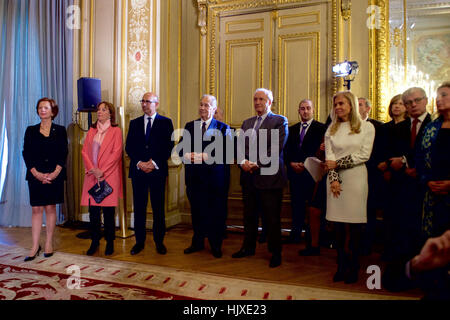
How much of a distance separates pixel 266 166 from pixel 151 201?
1.17 metres

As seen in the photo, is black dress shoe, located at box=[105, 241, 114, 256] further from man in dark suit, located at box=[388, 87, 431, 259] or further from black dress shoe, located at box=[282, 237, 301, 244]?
man in dark suit, located at box=[388, 87, 431, 259]

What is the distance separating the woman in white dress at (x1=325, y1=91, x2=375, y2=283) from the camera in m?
2.33

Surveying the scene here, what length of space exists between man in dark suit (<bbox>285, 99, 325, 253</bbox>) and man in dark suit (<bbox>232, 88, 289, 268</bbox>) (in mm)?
580

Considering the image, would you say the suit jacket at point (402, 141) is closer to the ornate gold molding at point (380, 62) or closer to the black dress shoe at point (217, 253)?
the ornate gold molding at point (380, 62)

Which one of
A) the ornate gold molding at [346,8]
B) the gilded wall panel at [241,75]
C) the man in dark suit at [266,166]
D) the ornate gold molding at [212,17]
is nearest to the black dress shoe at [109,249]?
the man in dark suit at [266,166]

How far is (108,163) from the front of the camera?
3.13 m

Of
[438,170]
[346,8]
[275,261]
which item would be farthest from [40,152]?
[346,8]

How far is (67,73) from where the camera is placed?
14.6 feet

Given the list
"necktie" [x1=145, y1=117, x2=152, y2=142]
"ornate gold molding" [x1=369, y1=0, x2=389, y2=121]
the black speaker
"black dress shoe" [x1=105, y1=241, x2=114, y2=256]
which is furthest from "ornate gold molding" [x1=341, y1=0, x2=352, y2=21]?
"black dress shoe" [x1=105, y1=241, x2=114, y2=256]

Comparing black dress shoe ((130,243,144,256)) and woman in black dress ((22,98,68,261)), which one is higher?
woman in black dress ((22,98,68,261))

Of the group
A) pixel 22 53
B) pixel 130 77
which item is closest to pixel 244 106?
pixel 130 77

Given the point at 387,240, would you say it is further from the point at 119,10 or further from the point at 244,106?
the point at 119,10
